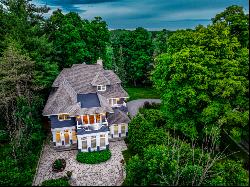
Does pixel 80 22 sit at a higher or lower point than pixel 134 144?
higher

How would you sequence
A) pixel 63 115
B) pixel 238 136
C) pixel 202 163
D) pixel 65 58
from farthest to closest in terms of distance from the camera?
pixel 65 58 < pixel 63 115 < pixel 238 136 < pixel 202 163

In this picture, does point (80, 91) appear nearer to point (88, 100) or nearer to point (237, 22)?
point (88, 100)

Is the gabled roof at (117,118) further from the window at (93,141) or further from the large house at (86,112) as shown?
the window at (93,141)

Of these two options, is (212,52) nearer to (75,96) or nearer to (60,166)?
(75,96)

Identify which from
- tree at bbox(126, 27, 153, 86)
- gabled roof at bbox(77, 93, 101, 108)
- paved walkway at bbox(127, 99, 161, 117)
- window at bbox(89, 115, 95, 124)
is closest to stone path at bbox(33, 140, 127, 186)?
window at bbox(89, 115, 95, 124)

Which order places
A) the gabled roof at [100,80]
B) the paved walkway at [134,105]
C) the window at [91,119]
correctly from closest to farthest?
the window at [91,119]
the gabled roof at [100,80]
the paved walkway at [134,105]

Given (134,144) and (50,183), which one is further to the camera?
(134,144)

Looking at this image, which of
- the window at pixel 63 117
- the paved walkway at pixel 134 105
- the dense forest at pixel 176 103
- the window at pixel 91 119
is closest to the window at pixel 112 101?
the dense forest at pixel 176 103

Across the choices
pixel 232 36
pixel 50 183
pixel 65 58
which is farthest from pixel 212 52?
pixel 65 58
